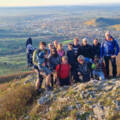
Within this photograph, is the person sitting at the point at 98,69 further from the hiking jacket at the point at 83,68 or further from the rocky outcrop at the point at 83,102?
the rocky outcrop at the point at 83,102

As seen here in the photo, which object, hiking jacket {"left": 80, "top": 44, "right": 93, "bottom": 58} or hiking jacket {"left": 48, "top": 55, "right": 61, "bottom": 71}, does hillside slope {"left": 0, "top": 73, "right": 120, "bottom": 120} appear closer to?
hiking jacket {"left": 48, "top": 55, "right": 61, "bottom": 71}

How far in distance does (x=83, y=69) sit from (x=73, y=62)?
521mm

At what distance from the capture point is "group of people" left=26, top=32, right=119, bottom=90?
7.62 m

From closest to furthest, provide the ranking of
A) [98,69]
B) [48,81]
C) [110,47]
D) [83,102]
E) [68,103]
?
[83,102] → [68,103] → [48,81] → [110,47] → [98,69]

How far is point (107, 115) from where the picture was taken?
581cm

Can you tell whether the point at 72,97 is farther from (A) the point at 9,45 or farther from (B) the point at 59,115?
(A) the point at 9,45

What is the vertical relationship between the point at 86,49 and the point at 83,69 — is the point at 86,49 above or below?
above

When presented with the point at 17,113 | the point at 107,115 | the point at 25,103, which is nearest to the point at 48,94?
the point at 25,103

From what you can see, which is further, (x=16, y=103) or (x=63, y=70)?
(x=63, y=70)

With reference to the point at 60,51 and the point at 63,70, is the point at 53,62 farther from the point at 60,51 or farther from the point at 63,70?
the point at 60,51

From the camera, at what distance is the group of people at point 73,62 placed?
7621 mm

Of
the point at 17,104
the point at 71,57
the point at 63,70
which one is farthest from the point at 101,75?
the point at 17,104

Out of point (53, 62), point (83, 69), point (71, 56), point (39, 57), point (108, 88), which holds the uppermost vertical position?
point (39, 57)

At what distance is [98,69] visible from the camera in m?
8.64
